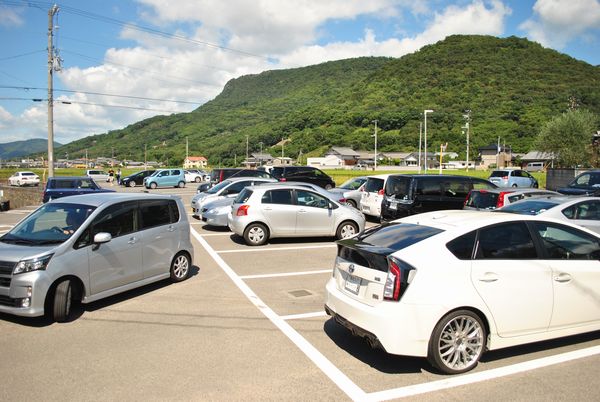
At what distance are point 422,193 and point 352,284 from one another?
403 inches

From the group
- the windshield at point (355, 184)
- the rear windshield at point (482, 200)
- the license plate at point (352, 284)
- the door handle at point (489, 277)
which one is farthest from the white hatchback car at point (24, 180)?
the door handle at point (489, 277)

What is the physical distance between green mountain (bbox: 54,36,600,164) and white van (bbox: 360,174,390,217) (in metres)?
80.5

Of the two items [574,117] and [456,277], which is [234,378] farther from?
[574,117]

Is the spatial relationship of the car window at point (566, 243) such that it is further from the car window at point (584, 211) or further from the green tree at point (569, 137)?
the green tree at point (569, 137)

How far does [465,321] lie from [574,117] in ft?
201

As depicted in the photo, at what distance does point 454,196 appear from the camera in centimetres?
1524

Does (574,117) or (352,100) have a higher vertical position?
(352,100)

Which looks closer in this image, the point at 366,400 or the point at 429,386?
the point at 366,400

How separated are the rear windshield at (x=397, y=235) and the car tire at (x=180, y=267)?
4.13m

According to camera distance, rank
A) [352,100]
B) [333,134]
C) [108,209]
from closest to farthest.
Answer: [108,209]
[352,100]
[333,134]

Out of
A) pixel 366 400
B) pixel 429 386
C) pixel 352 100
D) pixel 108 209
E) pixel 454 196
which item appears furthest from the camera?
pixel 352 100

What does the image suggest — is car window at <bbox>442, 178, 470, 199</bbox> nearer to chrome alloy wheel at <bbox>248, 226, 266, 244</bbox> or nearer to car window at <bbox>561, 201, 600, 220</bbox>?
car window at <bbox>561, 201, 600, 220</bbox>

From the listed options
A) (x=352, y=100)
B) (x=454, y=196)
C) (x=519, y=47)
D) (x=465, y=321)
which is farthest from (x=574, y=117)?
(x=519, y=47)

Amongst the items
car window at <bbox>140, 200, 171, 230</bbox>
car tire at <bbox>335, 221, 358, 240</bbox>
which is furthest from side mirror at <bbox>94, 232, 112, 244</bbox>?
car tire at <bbox>335, 221, 358, 240</bbox>
